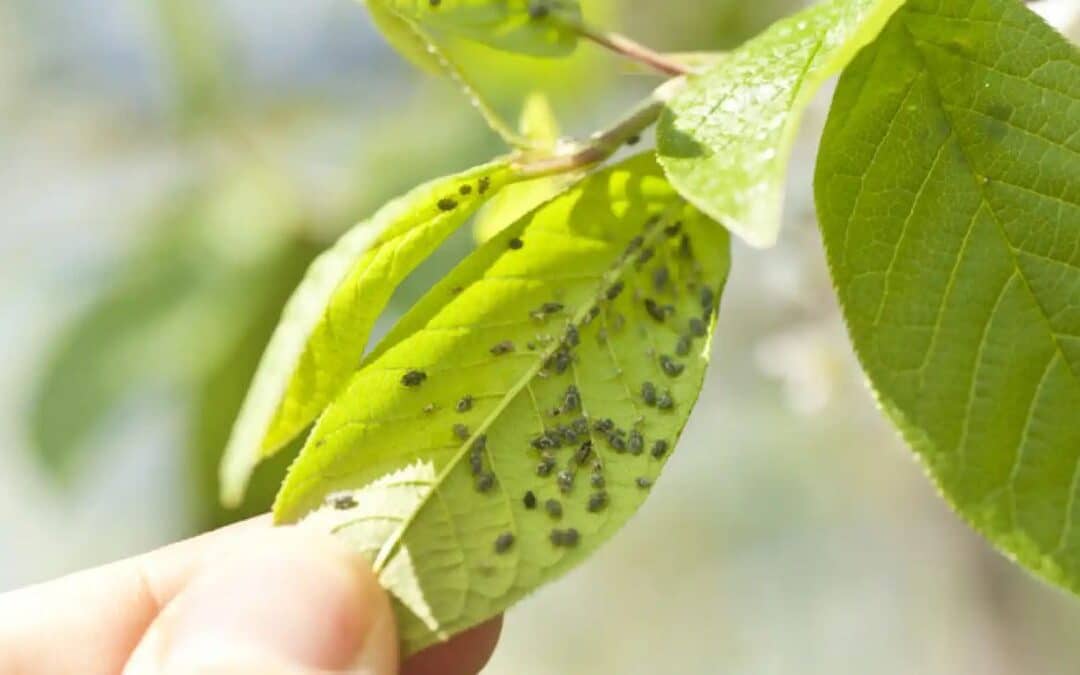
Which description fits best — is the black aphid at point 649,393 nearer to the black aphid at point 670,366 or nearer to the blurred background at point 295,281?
the black aphid at point 670,366

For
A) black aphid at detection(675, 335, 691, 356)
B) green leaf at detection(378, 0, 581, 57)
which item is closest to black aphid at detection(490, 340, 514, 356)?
black aphid at detection(675, 335, 691, 356)

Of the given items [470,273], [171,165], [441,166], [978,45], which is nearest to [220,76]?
[171,165]

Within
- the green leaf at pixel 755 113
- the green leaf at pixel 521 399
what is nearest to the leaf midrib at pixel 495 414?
the green leaf at pixel 521 399

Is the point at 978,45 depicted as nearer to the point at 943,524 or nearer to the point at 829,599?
the point at 943,524

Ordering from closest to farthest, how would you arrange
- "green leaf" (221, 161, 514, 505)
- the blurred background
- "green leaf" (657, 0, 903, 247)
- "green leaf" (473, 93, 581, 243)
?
"green leaf" (657, 0, 903, 247) < "green leaf" (221, 161, 514, 505) < "green leaf" (473, 93, 581, 243) < the blurred background

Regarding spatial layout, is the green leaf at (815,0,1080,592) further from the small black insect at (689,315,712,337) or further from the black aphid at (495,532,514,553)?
the black aphid at (495,532,514,553)

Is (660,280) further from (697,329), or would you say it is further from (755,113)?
(755,113)

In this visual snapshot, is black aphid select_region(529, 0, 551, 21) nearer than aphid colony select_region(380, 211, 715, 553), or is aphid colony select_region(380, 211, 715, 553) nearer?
aphid colony select_region(380, 211, 715, 553)
